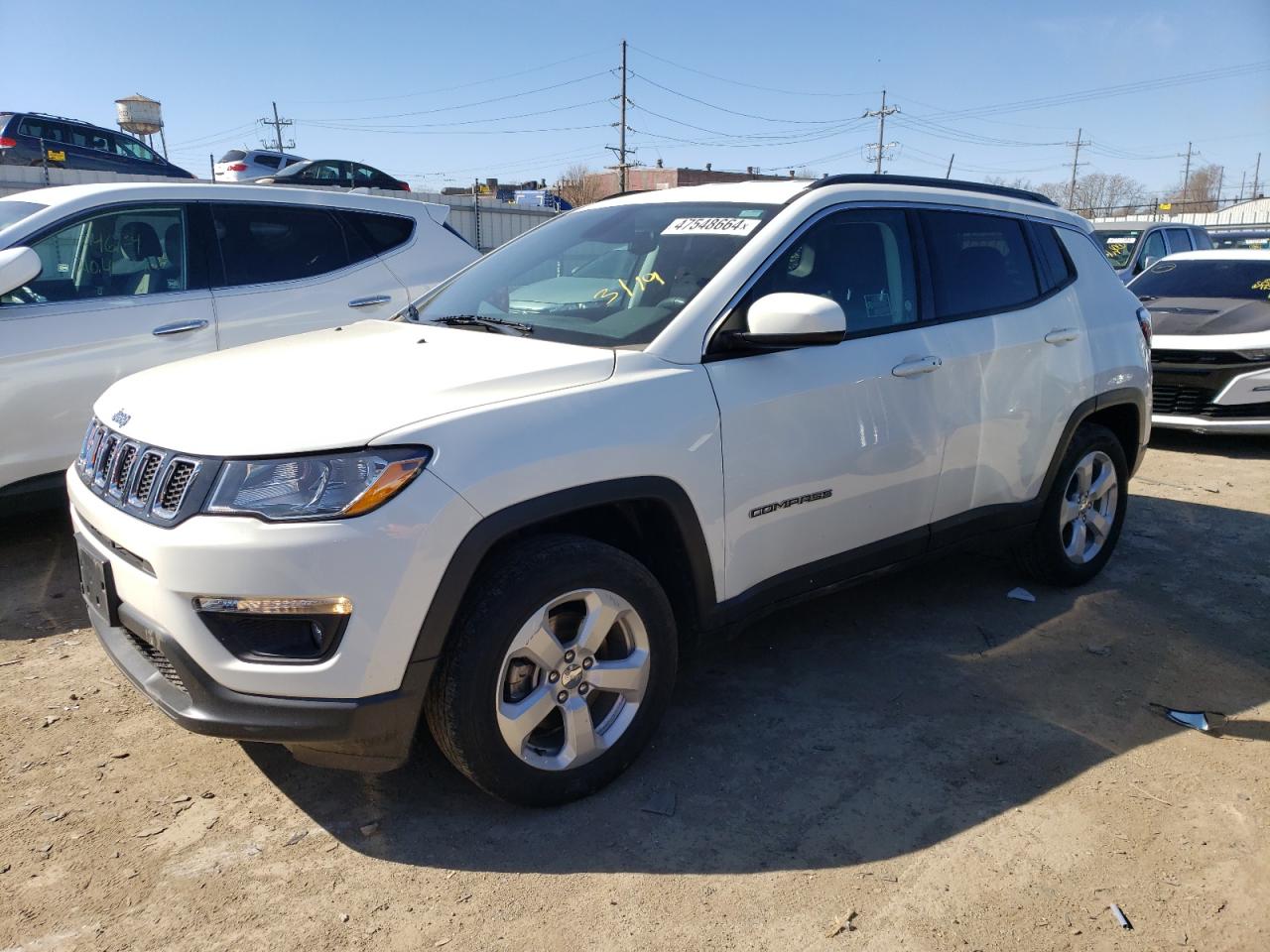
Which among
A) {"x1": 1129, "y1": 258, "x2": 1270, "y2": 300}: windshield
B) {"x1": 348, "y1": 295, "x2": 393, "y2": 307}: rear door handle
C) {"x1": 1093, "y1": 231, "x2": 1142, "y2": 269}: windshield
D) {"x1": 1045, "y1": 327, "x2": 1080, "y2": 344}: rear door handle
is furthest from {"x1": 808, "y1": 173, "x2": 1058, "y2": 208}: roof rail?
{"x1": 1093, "y1": 231, "x2": 1142, "y2": 269}: windshield

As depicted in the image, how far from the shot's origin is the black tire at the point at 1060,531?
4.40 metres

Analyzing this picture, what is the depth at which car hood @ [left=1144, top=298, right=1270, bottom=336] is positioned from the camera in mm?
8133

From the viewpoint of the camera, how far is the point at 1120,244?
14125 mm

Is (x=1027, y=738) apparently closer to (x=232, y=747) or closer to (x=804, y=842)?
(x=804, y=842)

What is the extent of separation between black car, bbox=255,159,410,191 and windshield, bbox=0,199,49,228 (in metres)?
16.1

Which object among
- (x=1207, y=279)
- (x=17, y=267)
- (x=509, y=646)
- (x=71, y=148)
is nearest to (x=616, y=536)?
(x=509, y=646)

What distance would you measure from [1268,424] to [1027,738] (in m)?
5.94

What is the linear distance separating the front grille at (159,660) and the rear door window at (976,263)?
294 centimetres

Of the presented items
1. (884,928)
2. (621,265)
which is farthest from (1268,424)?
(884,928)

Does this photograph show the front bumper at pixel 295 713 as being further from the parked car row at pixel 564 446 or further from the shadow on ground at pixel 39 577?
the shadow on ground at pixel 39 577

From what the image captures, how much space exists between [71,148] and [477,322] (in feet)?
64.6

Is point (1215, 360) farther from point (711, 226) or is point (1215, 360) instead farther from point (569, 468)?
point (569, 468)

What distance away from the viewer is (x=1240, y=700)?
3611 mm

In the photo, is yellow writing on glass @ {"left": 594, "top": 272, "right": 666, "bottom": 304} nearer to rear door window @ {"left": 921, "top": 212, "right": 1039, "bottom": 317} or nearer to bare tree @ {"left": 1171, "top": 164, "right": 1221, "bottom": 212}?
rear door window @ {"left": 921, "top": 212, "right": 1039, "bottom": 317}
